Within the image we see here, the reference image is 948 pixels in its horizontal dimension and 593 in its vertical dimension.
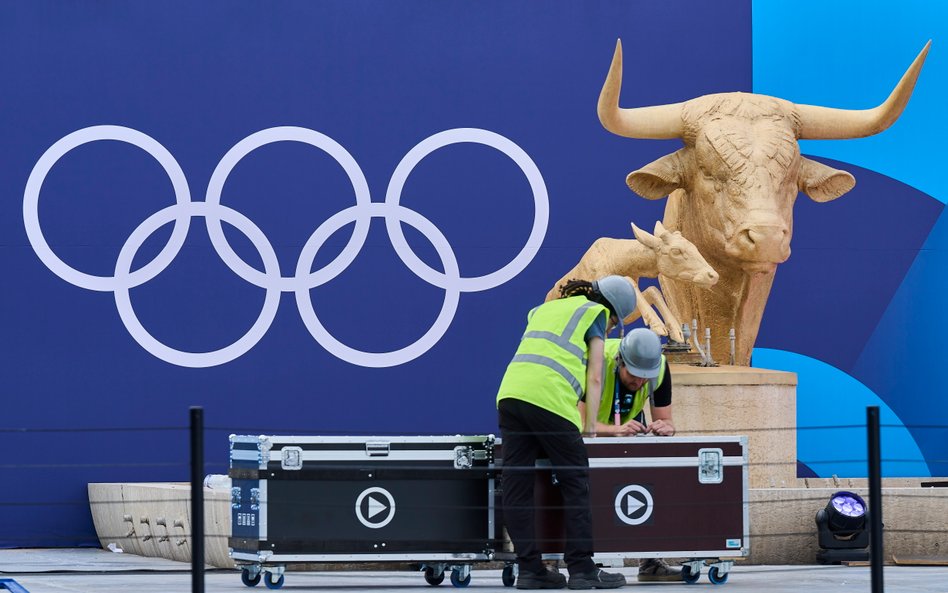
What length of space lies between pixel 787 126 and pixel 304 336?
3.84 meters

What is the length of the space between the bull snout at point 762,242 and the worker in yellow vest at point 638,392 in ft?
6.26

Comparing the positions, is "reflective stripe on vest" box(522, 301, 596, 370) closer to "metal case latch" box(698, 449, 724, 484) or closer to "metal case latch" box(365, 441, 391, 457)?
"metal case latch" box(698, 449, 724, 484)

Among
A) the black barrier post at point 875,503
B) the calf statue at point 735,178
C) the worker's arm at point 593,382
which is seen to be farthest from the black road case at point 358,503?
the calf statue at point 735,178

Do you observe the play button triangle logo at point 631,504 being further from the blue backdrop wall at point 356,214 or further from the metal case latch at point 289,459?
the blue backdrop wall at point 356,214

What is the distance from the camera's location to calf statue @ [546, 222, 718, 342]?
10.2 metres

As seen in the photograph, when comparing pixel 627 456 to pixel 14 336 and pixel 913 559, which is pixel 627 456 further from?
pixel 14 336

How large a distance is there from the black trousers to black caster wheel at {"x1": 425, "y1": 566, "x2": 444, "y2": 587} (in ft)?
1.94

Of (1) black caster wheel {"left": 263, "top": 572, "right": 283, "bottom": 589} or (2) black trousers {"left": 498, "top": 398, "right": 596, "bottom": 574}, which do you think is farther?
(1) black caster wheel {"left": 263, "top": 572, "right": 283, "bottom": 589}

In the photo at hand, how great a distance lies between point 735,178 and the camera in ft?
33.1

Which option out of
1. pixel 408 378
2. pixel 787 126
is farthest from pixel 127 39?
pixel 787 126

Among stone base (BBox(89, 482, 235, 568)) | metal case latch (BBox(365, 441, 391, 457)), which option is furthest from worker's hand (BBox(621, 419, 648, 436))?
stone base (BBox(89, 482, 235, 568))

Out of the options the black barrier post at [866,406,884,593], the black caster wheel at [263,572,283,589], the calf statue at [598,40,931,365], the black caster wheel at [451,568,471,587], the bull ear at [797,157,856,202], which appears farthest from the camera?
the bull ear at [797,157,856,202]

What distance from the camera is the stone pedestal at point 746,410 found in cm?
996

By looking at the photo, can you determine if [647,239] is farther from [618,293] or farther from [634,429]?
[618,293]
